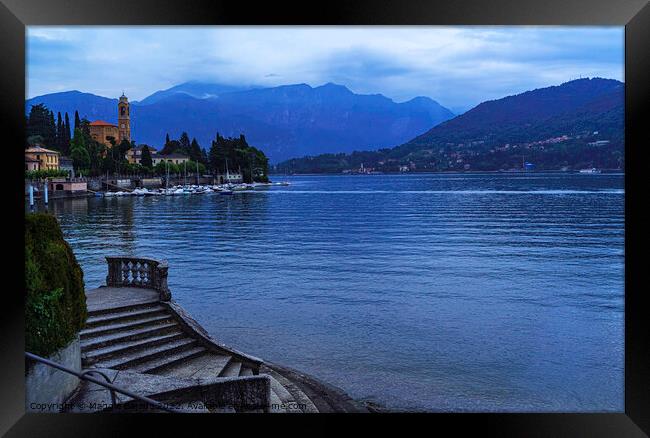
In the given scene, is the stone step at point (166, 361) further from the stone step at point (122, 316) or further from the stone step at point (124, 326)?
the stone step at point (122, 316)

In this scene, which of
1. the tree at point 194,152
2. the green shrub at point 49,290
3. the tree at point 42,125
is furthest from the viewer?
the tree at point 194,152

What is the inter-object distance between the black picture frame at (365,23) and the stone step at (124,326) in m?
2.61

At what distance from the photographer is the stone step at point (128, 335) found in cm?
808

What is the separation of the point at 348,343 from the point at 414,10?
9527 mm

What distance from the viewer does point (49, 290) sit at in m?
6.34

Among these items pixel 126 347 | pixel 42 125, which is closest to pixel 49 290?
pixel 126 347

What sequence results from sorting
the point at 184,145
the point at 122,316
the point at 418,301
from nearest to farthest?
the point at 122,316 < the point at 418,301 < the point at 184,145

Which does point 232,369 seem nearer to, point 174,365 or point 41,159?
point 174,365

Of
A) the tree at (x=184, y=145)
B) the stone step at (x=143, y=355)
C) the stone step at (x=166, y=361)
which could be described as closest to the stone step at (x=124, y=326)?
the stone step at (x=143, y=355)

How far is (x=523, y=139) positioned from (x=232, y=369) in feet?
491

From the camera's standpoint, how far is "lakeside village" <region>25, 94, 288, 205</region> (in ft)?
229
